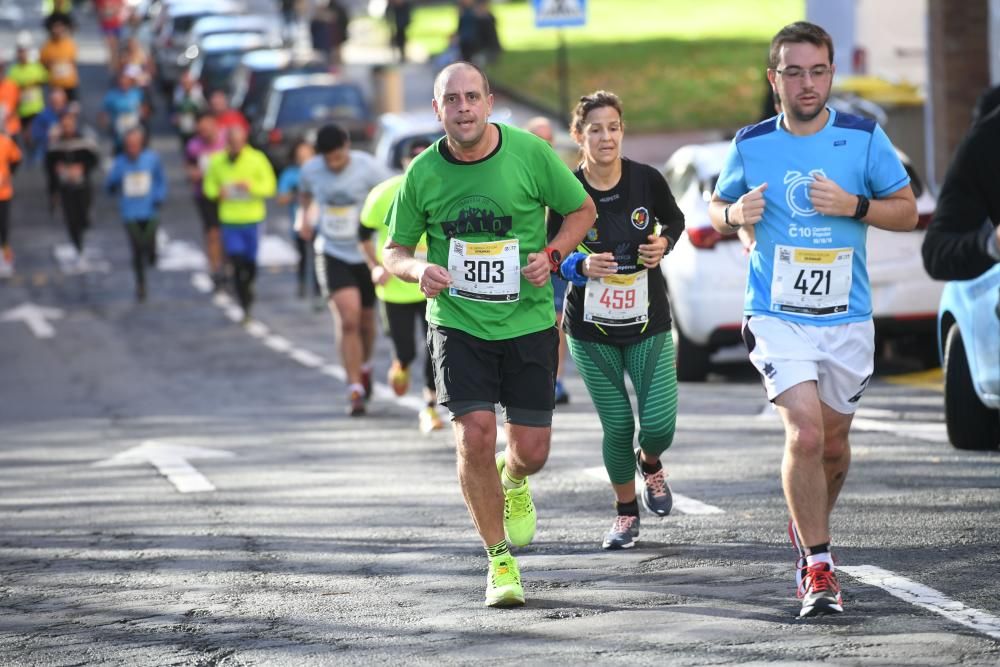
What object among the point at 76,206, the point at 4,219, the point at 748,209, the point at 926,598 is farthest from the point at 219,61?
the point at 926,598

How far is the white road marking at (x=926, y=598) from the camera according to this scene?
6820mm

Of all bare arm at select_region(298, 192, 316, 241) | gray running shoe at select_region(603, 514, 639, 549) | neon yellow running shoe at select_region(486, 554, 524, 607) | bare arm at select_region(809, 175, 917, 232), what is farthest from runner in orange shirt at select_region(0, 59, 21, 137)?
bare arm at select_region(809, 175, 917, 232)

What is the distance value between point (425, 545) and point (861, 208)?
2759 mm

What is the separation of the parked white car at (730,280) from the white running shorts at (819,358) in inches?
278

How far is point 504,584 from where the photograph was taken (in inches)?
295

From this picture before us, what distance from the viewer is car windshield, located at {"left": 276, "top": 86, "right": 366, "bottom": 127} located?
3144 cm

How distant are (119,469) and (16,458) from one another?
49.6 inches

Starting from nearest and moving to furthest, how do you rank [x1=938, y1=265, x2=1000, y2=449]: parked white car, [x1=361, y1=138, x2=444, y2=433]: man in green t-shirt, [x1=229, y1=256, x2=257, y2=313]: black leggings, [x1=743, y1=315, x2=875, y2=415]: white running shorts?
[x1=743, y1=315, x2=875, y2=415]: white running shorts → [x1=938, y1=265, x2=1000, y2=449]: parked white car → [x1=361, y1=138, x2=444, y2=433]: man in green t-shirt → [x1=229, y1=256, x2=257, y2=313]: black leggings

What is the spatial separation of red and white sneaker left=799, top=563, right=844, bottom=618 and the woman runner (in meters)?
1.66

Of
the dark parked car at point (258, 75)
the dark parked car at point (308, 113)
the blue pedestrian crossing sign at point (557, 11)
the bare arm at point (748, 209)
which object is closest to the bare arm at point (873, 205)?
the bare arm at point (748, 209)

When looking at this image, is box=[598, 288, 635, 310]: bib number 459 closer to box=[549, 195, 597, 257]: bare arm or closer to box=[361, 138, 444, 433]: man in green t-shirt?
box=[549, 195, 597, 257]: bare arm

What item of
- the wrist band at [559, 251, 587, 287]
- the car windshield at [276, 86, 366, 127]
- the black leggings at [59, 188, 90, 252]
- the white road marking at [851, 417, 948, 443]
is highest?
the wrist band at [559, 251, 587, 287]

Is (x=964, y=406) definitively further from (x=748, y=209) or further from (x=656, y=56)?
(x=656, y=56)

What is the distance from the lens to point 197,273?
27.2m
